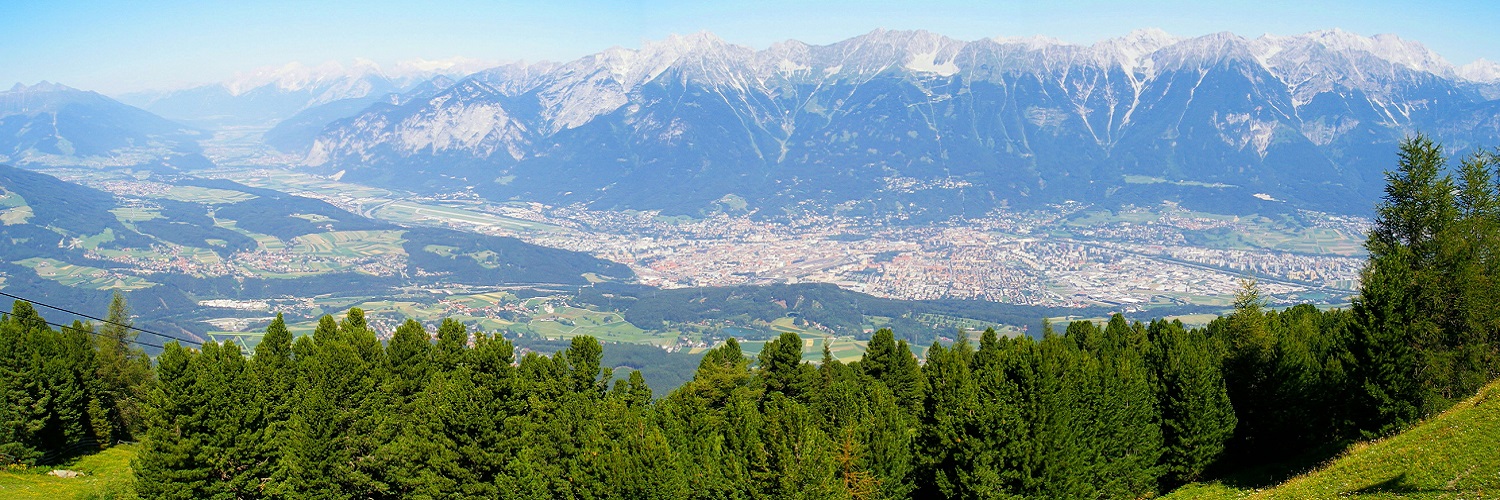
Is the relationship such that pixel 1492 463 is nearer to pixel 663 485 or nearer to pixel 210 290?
pixel 663 485

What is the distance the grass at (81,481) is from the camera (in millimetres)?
42375

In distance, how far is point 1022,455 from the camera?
3828cm

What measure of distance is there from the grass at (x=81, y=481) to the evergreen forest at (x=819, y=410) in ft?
5.65

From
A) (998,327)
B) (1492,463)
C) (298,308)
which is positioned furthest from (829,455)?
(298,308)

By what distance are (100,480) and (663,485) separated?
3128 cm

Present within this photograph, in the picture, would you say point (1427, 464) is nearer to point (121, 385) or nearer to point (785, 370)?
point (785, 370)

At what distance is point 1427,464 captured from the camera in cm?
3198

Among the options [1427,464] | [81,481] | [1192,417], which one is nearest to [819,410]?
[1192,417]

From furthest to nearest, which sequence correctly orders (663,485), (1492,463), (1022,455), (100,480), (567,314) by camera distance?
(567,314) < (100,480) < (1022,455) < (663,485) < (1492,463)

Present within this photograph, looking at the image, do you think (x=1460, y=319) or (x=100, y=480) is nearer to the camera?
(x=1460, y=319)

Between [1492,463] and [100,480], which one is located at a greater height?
[1492,463]

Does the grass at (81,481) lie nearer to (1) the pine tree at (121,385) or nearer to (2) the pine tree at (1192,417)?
(1) the pine tree at (121,385)

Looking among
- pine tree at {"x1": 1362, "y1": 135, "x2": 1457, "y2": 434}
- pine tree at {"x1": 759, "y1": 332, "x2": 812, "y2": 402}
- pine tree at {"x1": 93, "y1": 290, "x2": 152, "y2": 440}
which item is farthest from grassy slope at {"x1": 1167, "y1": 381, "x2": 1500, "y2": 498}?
pine tree at {"x1": 93, "y1": 290, "x2": 152, "y2": 440}

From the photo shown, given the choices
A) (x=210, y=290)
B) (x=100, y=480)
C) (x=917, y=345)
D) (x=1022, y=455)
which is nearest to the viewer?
(x=1022, y=455)
